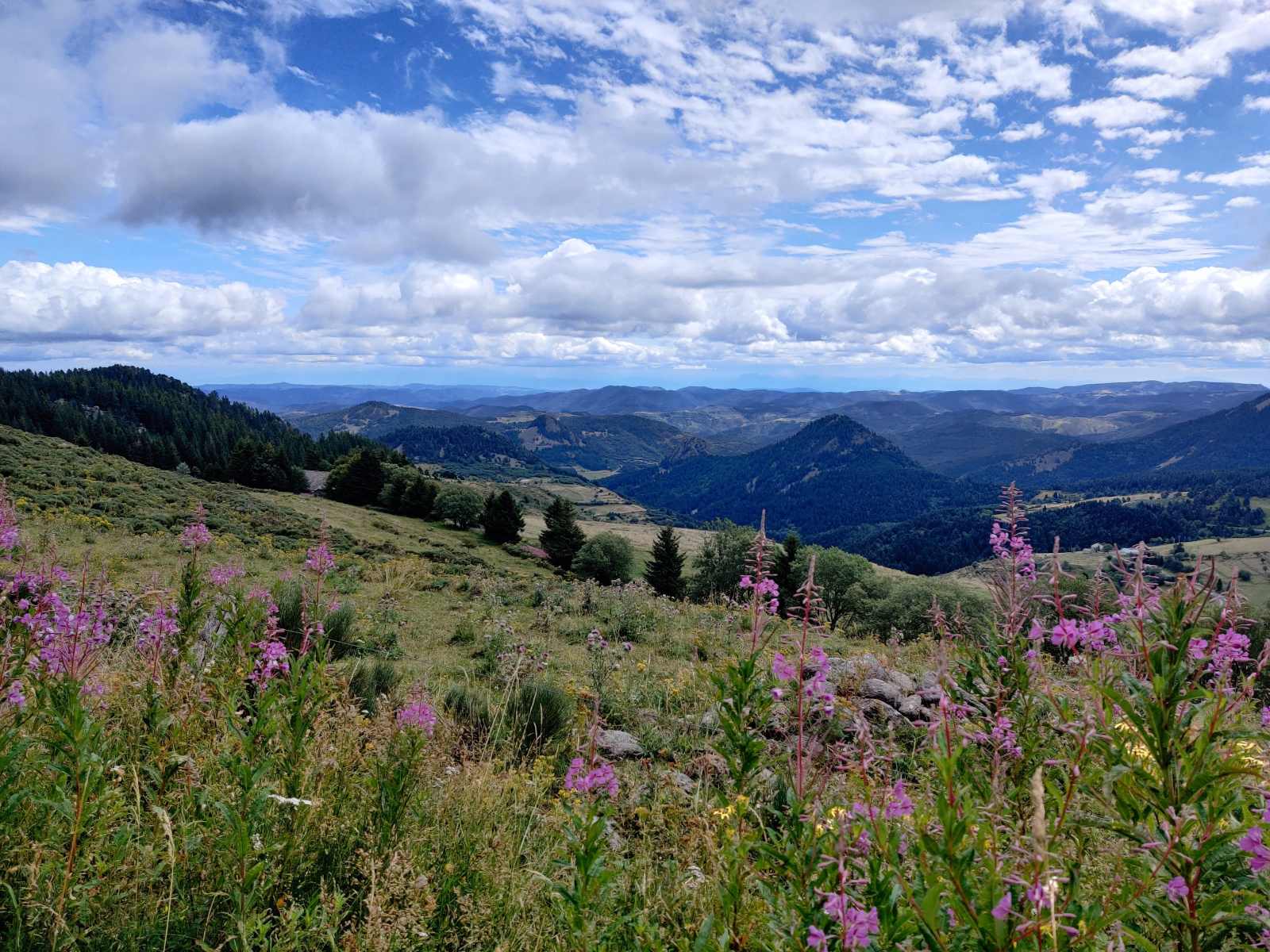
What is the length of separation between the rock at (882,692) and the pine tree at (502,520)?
5721cm

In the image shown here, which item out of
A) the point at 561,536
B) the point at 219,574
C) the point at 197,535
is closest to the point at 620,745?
the point at 219,574

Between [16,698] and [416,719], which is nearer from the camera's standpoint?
[16,698]

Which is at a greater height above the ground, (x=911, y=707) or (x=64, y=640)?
(x=64, y=640)

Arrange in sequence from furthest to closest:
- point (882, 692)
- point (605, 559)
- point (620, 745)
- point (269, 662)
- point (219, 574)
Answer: point (605, 559) → point (882, 692) → point (620, 745) → point (219, 574) → point (269, 662)

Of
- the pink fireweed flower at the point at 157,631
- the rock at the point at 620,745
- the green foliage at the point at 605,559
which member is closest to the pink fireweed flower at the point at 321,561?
the pink fireweed flower at the point at 157,631

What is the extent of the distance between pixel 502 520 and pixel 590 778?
63.0m

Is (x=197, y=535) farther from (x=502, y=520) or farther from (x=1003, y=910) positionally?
(x=502, y=520)

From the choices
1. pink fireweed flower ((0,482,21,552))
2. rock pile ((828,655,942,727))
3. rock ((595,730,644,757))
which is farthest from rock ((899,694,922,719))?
pink fireweed flower ((0,482,21,552))

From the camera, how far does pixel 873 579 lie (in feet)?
150

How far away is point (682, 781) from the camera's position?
616 centimetres

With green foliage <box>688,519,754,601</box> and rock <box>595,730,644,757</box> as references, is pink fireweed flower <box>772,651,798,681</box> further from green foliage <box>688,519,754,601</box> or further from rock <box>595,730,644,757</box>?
green foliage <box>688,519,754,601</box>

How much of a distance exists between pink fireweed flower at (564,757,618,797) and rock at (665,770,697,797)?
113 inches

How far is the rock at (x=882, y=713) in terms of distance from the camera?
8150 mm

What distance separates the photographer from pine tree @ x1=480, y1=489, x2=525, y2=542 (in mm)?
64750
